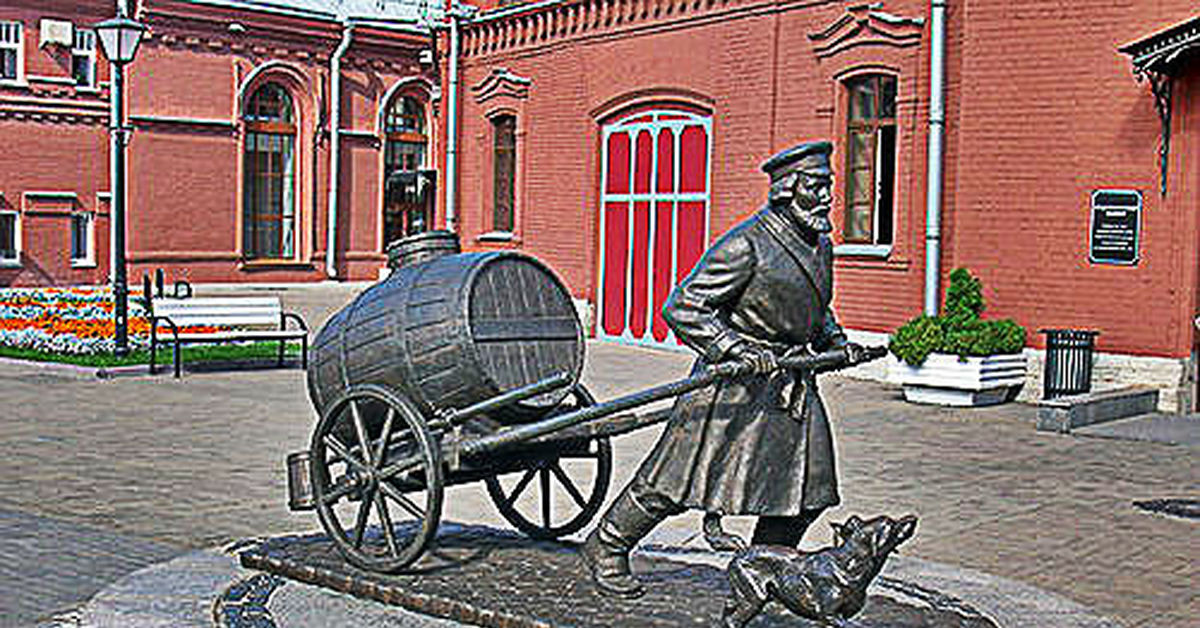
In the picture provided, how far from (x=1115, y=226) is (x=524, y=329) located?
9.60 meters

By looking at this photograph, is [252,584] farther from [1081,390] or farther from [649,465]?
[1081,390]

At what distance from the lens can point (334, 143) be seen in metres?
33.4

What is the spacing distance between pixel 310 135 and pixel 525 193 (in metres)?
11.2

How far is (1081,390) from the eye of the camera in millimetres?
14773

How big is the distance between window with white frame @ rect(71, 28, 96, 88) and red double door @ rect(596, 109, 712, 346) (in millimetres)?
13519

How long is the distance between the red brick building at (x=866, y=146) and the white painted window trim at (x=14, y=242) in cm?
975

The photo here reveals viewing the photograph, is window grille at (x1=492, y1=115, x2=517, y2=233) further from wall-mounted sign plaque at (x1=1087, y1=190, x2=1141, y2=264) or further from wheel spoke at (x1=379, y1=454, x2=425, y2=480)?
wheel spoke at (x1=379, y1=454, x2=425, y2=480)

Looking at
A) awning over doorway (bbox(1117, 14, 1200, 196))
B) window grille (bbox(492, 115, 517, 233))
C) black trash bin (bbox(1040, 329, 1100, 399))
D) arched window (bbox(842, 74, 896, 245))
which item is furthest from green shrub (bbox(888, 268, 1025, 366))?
window grille (bbox(492, 115, 517, 233))

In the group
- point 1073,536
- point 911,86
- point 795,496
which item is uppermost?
point 911,86

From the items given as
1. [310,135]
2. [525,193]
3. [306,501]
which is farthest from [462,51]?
[306,501]

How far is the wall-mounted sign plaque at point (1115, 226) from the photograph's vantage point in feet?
48.9

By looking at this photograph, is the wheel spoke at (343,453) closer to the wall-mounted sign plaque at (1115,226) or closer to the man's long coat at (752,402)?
the man's long coat at (752,402)

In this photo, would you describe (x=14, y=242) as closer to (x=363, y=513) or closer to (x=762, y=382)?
(x=363, y=513)

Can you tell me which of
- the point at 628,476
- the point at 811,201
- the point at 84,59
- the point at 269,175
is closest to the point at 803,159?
the point at 811,201
